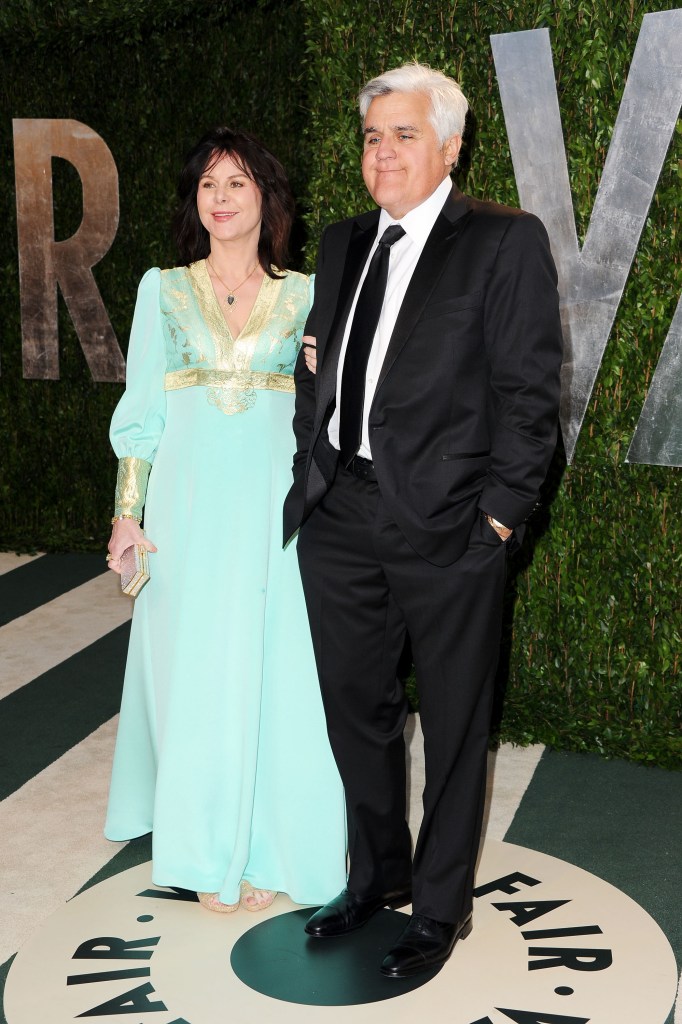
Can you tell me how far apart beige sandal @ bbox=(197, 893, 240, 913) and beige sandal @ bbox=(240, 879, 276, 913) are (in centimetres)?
3

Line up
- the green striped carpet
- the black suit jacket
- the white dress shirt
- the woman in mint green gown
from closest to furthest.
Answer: the black suit jacket < the white dress shirt < the woman in mint green gown < the green striped carpet

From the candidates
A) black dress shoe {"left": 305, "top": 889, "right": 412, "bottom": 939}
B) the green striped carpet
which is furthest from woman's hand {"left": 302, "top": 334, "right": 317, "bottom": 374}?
the green striped carpet

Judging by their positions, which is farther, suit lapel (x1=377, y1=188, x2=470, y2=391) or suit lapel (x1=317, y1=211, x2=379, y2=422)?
suit lapel (x1=317, y1=211, x2=379, y2=422)

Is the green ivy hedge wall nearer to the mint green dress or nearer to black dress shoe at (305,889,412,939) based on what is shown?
the mint green dress

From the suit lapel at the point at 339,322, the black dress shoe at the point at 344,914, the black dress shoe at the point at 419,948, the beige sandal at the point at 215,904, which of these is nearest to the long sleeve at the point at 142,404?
the suit lapel at the point at 339,322

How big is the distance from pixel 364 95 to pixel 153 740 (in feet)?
5.65

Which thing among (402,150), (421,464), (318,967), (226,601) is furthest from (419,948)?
(402,150)

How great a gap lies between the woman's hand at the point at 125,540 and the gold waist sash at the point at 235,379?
1.26 ft

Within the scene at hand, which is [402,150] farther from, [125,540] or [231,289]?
[125,540]

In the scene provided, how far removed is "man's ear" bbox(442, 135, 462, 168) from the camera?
2.61 metres

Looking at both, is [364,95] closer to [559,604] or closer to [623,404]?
[623,404]

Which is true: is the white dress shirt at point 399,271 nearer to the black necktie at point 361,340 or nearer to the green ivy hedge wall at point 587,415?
the black necktie at point 361,340

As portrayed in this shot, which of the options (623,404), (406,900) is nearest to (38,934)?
(406,900)

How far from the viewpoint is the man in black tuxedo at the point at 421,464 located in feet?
8.29
